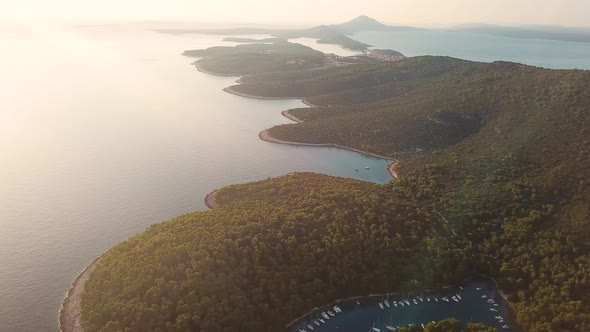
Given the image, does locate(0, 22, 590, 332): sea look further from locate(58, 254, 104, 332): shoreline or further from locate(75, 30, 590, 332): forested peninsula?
locate(75, 30, 590, 332): forested peninsula

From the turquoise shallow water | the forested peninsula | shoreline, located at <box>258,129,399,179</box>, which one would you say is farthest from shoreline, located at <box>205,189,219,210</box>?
shoreline, located at <box>258,129,399,179</box>

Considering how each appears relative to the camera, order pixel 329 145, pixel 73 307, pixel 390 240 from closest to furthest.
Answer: pixel 73 307
pixel 390 240
pixel 329 145

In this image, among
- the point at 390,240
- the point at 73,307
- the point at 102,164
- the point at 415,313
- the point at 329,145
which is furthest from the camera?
the point at 329,145

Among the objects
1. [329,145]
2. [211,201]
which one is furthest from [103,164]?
[329,145]

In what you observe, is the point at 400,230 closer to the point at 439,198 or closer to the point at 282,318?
the point at 439,198

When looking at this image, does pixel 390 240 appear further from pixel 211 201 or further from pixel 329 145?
pixel 329 145

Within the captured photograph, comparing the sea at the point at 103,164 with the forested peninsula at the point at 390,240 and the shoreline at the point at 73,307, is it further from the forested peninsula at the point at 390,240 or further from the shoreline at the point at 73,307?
the forested peninsula at the point at 390,240
